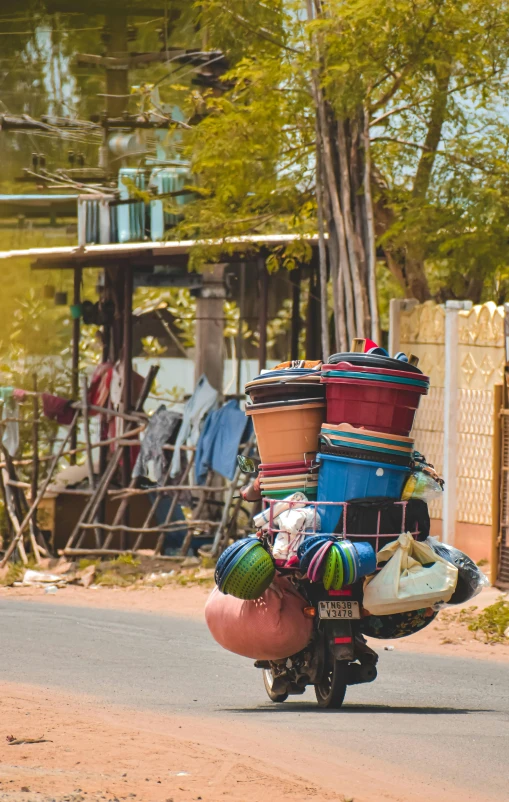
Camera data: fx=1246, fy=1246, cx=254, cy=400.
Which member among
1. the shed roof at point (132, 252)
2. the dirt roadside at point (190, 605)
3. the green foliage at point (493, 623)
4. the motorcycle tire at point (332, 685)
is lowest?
the dirt roadside at point (190, 605)

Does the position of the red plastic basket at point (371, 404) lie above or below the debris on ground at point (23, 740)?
above

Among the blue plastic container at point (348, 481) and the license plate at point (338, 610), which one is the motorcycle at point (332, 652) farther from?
the blue plastic container at point (348, 481)

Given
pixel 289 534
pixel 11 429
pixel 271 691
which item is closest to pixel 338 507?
pixel 289 534

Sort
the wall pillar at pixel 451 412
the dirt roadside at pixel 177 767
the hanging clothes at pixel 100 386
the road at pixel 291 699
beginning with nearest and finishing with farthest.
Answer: the dirt roadside at pixel 177 767, the road at pixel 291 699, the wall pillar at pixel 451 412, the hanging clothes at pixel 100 386

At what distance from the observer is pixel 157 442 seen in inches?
650

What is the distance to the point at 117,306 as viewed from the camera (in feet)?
65.3

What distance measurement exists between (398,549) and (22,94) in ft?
51.6

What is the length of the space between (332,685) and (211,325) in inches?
476

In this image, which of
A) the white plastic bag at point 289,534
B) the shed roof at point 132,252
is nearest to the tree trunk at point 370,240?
the shed roof at point 132,252

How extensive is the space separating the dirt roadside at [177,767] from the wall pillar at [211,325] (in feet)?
40.2

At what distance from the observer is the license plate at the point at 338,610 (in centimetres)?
678

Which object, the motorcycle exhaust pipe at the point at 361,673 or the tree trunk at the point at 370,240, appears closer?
the motorcycle exhaust pipe at the point at 361,673

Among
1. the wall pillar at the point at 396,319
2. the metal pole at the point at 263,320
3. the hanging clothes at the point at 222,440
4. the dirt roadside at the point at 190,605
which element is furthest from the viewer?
the metal pole at the point at 263,320

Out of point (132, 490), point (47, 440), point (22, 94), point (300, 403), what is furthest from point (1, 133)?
point (300, 403)
